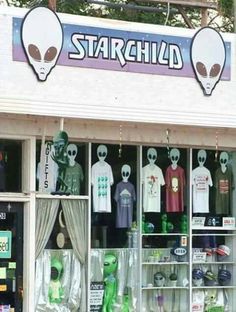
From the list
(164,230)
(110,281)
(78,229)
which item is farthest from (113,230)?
(164,230)

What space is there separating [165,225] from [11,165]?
115 inches

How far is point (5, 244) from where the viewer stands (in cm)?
1212

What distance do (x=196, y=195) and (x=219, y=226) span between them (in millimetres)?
762

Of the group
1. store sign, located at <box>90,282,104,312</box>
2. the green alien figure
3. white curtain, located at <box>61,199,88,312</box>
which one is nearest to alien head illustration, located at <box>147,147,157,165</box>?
white curtain, located at <box>61,199,88,312</box>

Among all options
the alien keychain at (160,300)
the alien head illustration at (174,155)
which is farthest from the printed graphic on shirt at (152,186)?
the alien keychain at (160,300)

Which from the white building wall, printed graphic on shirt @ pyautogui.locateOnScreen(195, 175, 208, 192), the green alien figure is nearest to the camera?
the white building wall

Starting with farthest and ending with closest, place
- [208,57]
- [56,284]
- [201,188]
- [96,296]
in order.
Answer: [201,188]
[208,57]
[96,296]
[56,284]

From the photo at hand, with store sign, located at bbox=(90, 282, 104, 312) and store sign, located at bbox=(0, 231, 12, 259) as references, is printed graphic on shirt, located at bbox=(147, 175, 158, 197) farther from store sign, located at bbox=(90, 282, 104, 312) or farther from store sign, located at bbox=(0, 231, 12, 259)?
store sign, located at bbox=(0, 231, 12, 259)

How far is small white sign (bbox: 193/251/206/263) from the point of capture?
13.7m

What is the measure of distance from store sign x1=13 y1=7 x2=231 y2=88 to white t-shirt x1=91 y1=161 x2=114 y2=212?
1.67m

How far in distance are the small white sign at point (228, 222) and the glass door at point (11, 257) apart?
3874 mm

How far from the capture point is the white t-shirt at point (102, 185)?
1286cm

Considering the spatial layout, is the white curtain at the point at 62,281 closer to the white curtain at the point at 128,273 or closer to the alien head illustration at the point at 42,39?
the white curtain at the point at 128,273

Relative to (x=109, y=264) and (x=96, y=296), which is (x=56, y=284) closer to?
(x=96, y=296)
